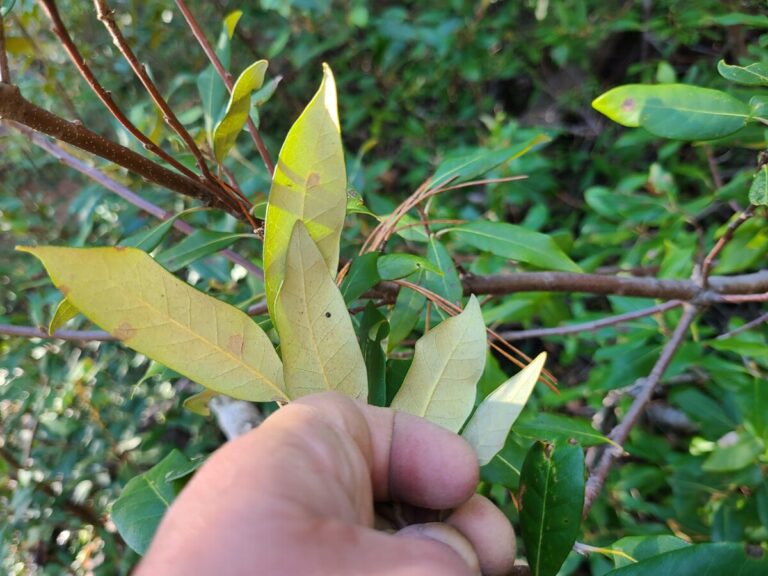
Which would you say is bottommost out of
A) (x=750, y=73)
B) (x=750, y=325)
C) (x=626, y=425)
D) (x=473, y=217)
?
(x=473, y=217)

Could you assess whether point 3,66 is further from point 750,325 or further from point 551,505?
point 750,325

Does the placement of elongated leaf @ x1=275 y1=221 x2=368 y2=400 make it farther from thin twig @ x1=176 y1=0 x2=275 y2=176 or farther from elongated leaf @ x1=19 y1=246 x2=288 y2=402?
thin twig @ x1=176 y1=0 x2=275 y2=176

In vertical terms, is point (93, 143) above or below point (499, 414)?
above

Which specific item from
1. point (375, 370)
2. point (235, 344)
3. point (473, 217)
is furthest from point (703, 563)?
point (473, 217)

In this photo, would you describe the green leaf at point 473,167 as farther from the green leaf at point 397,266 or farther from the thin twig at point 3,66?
the thin twig at point 3,66

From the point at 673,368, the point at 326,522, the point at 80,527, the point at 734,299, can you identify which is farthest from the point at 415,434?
the point at 80,527

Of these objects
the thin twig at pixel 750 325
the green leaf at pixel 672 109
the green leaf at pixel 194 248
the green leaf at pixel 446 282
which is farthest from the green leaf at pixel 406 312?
the thin twig at pixel 750 325

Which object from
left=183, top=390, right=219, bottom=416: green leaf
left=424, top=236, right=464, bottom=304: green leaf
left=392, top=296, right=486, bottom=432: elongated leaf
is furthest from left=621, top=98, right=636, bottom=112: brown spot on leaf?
left=183, top=390, right=219, bottom=416: green leaf
